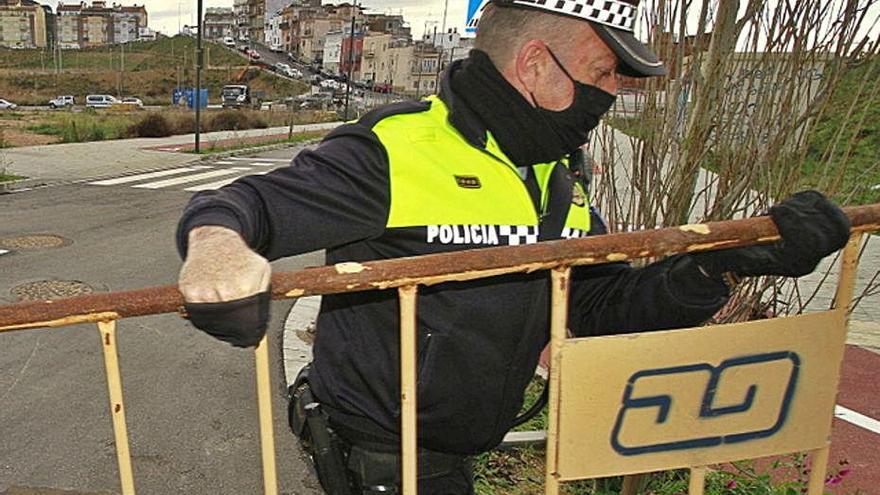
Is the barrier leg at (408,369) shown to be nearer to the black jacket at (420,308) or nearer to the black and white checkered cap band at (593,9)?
the black jacket at (420,308)

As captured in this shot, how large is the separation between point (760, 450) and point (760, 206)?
6.15 ft

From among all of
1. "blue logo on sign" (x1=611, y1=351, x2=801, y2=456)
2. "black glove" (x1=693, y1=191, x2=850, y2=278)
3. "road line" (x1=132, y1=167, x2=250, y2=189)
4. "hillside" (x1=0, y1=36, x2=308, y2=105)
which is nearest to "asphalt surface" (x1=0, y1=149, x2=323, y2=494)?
"blue logo on sign" (x1=611, y1=351, x2=801, y2=456)

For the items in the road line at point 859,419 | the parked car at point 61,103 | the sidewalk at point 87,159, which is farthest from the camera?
the parked car at point 61,103

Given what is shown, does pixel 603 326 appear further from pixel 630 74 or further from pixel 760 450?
pixel 630 74

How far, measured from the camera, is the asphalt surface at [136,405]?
148 inches

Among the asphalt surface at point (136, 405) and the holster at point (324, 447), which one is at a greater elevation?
the holster at point (324, 447)

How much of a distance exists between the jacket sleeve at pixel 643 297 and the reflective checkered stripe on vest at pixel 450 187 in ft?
1.11

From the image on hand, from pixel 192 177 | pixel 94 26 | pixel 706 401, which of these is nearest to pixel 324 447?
pixel 706 401

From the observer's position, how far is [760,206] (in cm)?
324

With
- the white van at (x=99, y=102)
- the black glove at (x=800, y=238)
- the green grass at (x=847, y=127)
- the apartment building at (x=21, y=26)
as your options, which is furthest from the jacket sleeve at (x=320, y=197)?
the apartment building at (x=21, y=26)

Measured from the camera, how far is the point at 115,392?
4.80 ft

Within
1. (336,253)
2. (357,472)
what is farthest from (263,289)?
(357,472)

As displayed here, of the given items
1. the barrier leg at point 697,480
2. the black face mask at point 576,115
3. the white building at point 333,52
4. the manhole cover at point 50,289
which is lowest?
the white building at point 333,52

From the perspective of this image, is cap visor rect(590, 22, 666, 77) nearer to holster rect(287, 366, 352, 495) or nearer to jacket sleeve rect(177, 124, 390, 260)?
jacket sleeve rect(177, 124, 390, 260)
